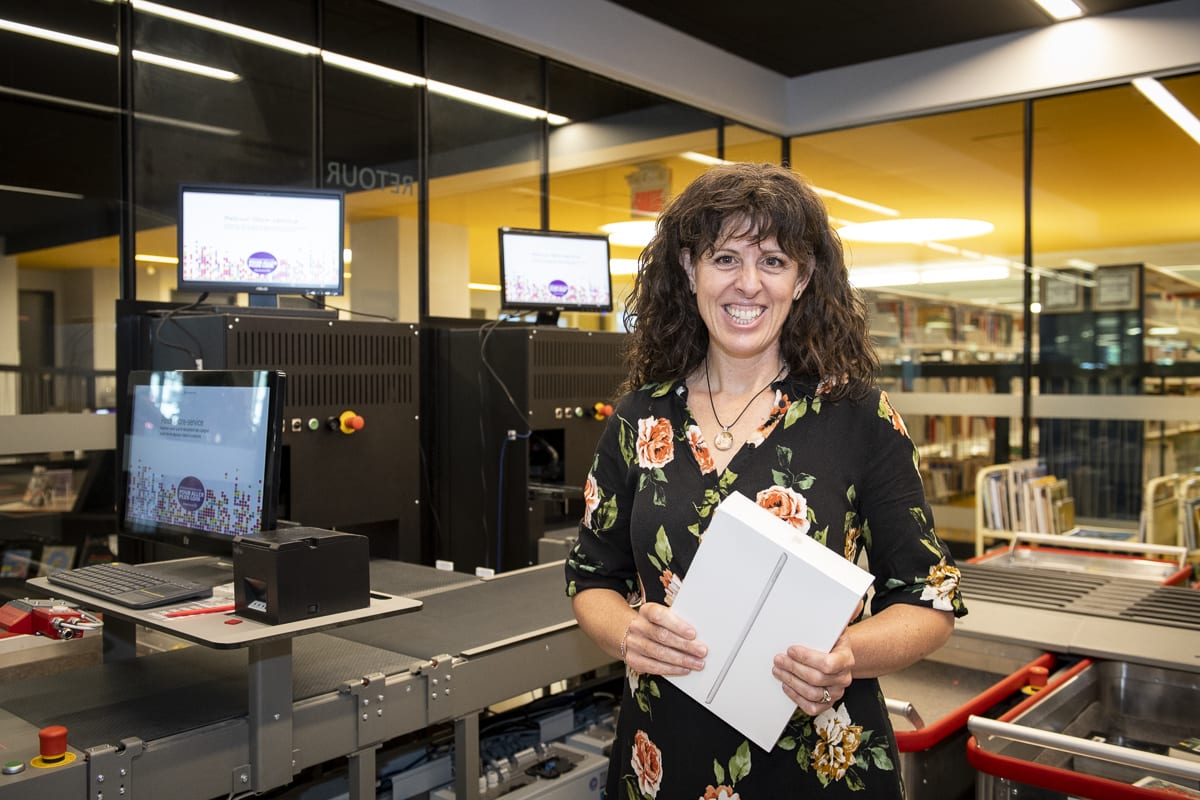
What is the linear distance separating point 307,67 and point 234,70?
33cm

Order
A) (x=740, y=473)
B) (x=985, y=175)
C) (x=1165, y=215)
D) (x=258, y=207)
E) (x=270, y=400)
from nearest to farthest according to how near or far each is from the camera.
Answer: (x=740, y=473)
(x=270, y=400)
(x=258, y=207)
(x=1165, y=215)
(x=985, y=175)

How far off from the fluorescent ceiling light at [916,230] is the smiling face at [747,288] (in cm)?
495

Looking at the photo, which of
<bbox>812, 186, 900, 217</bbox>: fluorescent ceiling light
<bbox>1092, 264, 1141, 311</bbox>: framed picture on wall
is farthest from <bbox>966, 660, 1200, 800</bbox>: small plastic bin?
<bbox>812, 186, 900, 217</bbox>: fluorescent ceiling light

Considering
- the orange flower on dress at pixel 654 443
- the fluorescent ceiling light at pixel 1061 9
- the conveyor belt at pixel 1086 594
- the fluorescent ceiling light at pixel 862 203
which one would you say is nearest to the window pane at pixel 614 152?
the fluorescent ceiling light at pixel 862 203

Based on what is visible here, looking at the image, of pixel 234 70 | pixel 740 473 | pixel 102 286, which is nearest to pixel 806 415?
pixel 740 473

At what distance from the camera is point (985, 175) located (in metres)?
5.75

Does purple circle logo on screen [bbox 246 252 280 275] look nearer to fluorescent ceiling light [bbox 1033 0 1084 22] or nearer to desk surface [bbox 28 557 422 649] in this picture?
desk surface [bbox 28 557 422 649]

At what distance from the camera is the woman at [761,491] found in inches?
46.5

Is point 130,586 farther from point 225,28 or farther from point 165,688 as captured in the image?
point 225,28

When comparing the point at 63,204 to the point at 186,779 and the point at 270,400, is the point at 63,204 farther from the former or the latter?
the point at 186,779

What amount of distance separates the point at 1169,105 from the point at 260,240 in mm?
4626

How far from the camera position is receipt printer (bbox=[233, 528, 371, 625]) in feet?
4.61

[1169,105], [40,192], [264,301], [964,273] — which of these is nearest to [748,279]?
[264,301]

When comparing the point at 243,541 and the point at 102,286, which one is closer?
the point at 243,541
